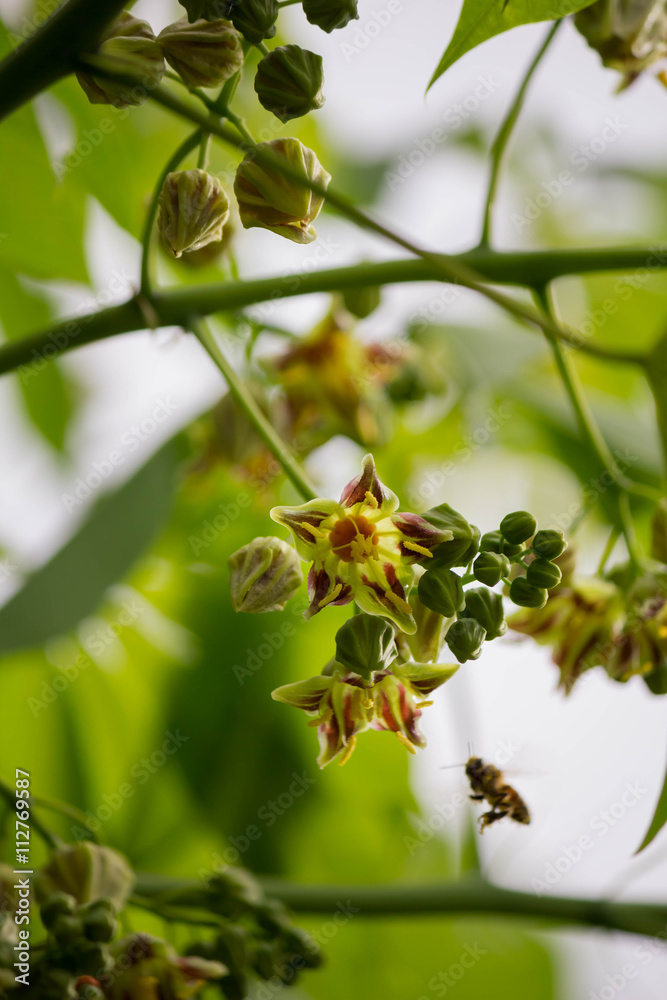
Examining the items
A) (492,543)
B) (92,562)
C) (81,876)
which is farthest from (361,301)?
(81,876)

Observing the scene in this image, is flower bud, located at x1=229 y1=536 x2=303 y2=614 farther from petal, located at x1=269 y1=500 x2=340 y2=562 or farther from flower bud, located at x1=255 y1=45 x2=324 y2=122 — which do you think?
flower bud, located at x1=255 y1=45 x2=324 y2=122

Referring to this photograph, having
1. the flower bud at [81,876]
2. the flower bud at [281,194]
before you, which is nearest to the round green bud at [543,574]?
the flower bud at [281,194]

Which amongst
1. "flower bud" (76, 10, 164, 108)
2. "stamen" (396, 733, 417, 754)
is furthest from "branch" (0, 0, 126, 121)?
"stamen" (396, 733, 417, 754)

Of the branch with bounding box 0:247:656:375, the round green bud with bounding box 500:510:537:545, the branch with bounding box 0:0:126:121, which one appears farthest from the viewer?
the branch with bounding box 0:247:656:375

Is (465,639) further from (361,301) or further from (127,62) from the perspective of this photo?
(361,301)

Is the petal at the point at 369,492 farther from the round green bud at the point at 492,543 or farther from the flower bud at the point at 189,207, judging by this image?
the flower bud at the point at 189,207

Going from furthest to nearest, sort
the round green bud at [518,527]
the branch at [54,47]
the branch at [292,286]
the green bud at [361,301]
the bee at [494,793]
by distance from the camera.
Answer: the green bud at [361,301]
the bee at [494,793]
the branch at [292,286]
the round green bud at [518,527]
the branch at [54,47]

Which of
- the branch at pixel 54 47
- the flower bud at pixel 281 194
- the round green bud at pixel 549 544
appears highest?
the branch at pixel 54 47
